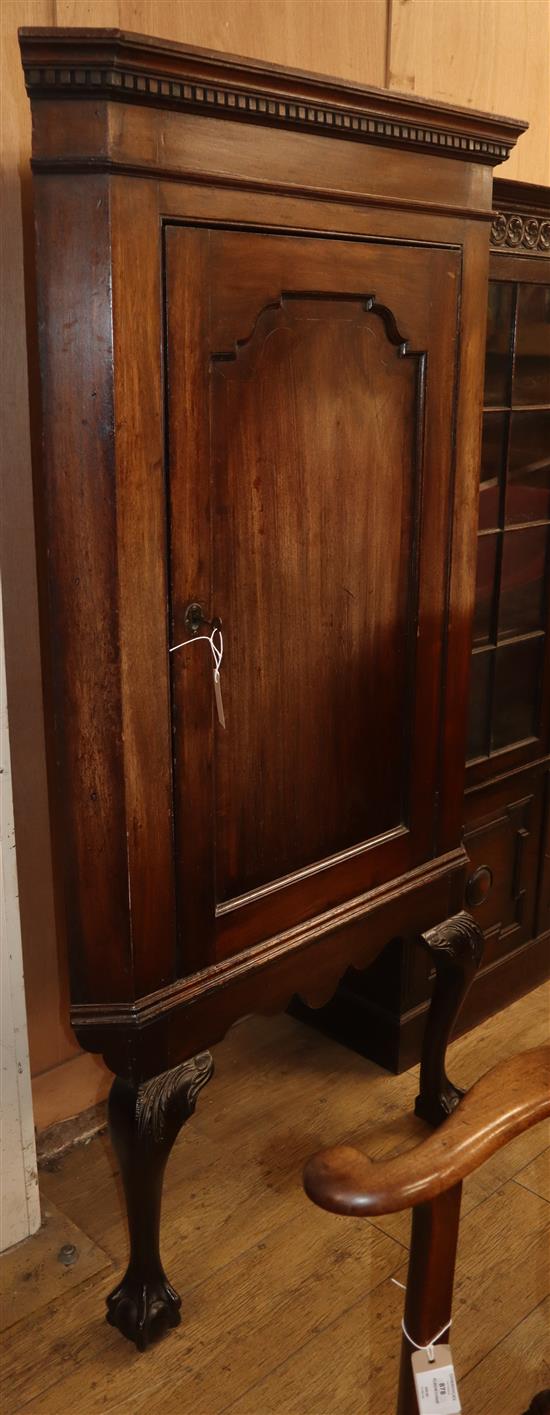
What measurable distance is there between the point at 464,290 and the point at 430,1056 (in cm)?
121

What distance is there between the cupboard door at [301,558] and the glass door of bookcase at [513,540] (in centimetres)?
48

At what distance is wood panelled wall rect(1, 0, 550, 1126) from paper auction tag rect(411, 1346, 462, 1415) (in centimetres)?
110

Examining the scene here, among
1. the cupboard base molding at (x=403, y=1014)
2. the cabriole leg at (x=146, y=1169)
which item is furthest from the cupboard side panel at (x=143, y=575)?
the cupboard base molding at (x=403, y=1014)

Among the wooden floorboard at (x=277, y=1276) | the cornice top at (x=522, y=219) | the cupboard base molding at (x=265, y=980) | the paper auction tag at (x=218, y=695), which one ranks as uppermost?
the cornice top at (x=522, y=219)

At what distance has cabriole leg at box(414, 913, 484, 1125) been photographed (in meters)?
1.82

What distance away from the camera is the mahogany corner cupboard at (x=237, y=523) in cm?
115

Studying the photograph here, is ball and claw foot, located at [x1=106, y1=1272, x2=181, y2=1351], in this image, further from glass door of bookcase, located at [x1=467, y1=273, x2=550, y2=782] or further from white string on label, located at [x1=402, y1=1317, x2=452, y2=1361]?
glass door of bookcase, located at [x1=467, y1=273, x2=550, y2=782]

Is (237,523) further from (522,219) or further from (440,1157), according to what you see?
(522,219)

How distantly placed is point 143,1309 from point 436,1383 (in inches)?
31.3

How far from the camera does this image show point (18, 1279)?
1.66 metres

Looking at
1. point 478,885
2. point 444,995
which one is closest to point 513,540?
point 478,885

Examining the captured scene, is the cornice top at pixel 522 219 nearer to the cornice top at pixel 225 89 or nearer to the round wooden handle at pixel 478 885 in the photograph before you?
the cornice top at pixel 225 89

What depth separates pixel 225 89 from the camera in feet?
3.78

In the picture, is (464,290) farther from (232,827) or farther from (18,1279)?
(18,1279)
